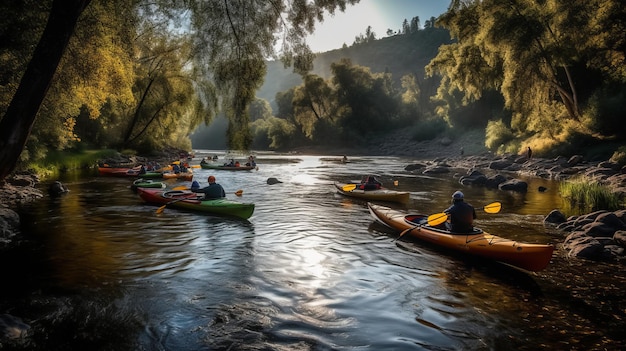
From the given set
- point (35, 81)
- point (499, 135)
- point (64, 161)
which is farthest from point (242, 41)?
point (499, 135)

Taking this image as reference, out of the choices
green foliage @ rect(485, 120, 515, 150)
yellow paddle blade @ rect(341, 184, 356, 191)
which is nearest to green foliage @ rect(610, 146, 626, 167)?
yellow paddle blade @ rect(341, 184, 356, 191)

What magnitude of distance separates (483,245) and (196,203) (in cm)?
975

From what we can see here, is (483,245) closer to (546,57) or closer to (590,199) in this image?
(590,199)

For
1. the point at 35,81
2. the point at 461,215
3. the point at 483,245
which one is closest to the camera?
the point at 35,81

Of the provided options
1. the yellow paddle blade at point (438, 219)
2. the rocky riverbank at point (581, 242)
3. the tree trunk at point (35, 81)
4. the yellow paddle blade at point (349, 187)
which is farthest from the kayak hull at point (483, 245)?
the tree trunk at point (35, 81)

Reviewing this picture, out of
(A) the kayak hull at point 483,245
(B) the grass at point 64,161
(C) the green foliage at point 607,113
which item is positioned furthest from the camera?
(C) the green foliage at point 607,113

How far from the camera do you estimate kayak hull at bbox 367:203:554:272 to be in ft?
26.5

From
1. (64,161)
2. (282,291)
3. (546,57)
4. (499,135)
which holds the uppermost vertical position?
(546,57)

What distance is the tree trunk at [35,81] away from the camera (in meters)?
5.48

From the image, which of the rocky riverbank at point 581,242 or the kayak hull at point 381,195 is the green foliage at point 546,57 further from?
the kayak hull at point 381,195

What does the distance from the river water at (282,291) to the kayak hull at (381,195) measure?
3.82 metres

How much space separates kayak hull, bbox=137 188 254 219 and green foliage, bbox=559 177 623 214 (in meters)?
11.8

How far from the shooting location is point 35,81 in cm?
553

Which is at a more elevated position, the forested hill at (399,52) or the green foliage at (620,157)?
the forested hill at (399,52)
